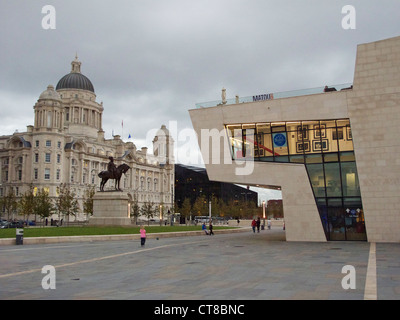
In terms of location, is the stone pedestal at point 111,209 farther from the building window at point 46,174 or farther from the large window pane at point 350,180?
the building window at point 46,174

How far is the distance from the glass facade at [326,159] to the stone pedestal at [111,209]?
20.6m

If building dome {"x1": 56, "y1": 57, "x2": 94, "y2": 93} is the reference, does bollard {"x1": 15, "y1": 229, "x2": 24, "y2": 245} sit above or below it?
below

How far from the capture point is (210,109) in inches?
1379

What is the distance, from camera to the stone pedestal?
4756cm

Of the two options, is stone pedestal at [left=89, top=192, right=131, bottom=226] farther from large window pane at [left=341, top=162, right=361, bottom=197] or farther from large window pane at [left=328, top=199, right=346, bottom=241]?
large window pane at [left=341, top=162, right=361, bottom=197]

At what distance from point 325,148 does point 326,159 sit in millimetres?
920

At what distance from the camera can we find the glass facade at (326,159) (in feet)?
102

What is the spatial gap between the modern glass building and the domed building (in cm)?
5877

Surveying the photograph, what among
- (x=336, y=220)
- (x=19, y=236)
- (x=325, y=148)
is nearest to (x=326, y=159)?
(x=325, y=148)

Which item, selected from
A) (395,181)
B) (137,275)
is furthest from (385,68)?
(137,275)

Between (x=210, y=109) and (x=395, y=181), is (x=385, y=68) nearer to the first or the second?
Answer: (x=395, y=181)

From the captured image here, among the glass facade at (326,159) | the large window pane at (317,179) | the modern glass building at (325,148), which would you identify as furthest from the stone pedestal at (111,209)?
the large window pane at (317,179)

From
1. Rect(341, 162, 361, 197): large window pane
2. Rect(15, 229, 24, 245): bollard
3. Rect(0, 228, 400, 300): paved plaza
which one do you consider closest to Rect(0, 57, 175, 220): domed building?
Rect(15, 229, 24, 245): bollard

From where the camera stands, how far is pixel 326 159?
105 ft
